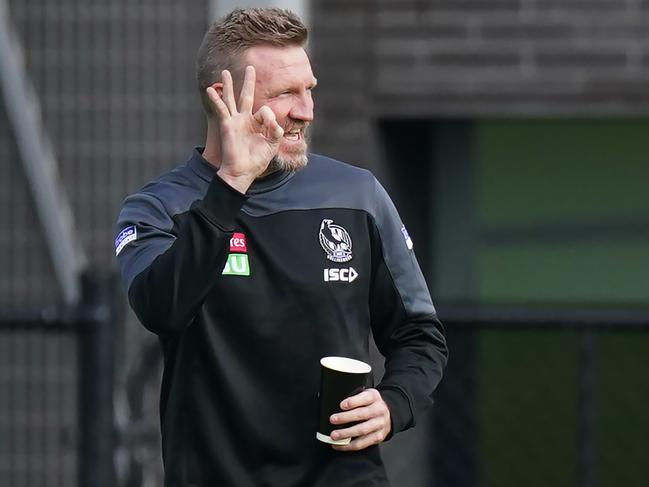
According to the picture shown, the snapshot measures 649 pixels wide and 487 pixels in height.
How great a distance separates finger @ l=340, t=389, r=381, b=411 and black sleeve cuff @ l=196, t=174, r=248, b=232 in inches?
17.8

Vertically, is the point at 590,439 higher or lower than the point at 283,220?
lower

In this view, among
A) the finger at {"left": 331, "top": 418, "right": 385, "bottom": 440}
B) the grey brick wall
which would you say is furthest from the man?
the grey brick wall

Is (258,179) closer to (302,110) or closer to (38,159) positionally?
(302,110)

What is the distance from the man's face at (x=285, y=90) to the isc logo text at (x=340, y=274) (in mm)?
253

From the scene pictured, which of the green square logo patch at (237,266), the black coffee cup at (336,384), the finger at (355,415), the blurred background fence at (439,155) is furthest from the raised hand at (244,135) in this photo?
the blurred background fence at (439,155)

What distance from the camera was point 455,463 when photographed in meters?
7.26

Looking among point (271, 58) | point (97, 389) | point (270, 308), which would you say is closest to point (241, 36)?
point (271, 58)

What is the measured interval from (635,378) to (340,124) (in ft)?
6.14

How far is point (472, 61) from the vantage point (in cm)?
766

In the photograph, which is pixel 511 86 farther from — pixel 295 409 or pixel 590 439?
pixel 295 409

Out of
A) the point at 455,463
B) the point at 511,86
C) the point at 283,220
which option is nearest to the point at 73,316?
the point at 455,463

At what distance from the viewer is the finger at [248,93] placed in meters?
3.45

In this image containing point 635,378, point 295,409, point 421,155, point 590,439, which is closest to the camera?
point 295,409

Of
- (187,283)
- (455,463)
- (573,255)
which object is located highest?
(187,283)
